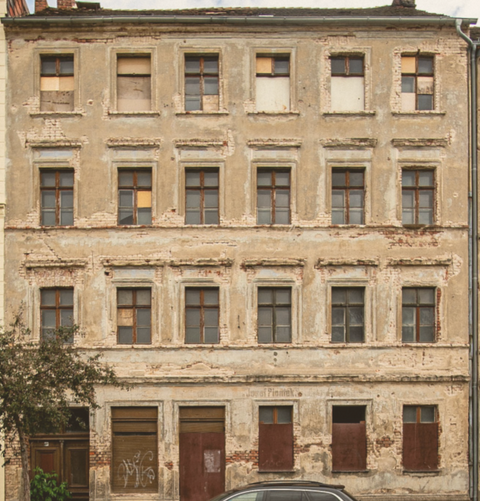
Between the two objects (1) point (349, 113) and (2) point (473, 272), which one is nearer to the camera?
(2) point (473, 272)

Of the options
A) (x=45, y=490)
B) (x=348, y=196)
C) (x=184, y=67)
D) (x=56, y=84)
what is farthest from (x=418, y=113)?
(x=45, y=490)

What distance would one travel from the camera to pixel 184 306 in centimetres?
1777

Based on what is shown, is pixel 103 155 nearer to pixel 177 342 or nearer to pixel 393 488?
pixel 177 342

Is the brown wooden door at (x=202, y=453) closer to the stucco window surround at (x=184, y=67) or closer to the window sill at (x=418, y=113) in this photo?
the stucco window surround at (x=184, y=67)

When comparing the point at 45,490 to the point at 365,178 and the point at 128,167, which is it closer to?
the point at 128,167

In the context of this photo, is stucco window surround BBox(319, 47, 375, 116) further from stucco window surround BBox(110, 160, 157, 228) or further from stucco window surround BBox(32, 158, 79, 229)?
stucco window surround BBox(32, 158, 79, 229)

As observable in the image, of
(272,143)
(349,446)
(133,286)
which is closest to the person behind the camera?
(349,446)

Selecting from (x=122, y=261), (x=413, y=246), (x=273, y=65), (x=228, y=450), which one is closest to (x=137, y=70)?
(x=273, y=65)

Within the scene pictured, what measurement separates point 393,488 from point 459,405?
9.10ft

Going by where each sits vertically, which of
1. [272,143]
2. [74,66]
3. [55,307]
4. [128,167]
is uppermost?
[74,66]

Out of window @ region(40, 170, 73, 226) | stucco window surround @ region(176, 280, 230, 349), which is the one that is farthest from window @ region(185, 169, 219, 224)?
window @ region(40, 170, 73, 226)

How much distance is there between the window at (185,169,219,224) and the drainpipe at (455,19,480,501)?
22.8 ft

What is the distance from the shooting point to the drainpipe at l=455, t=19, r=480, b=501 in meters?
17.5

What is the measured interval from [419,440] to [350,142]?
26.6 ft
